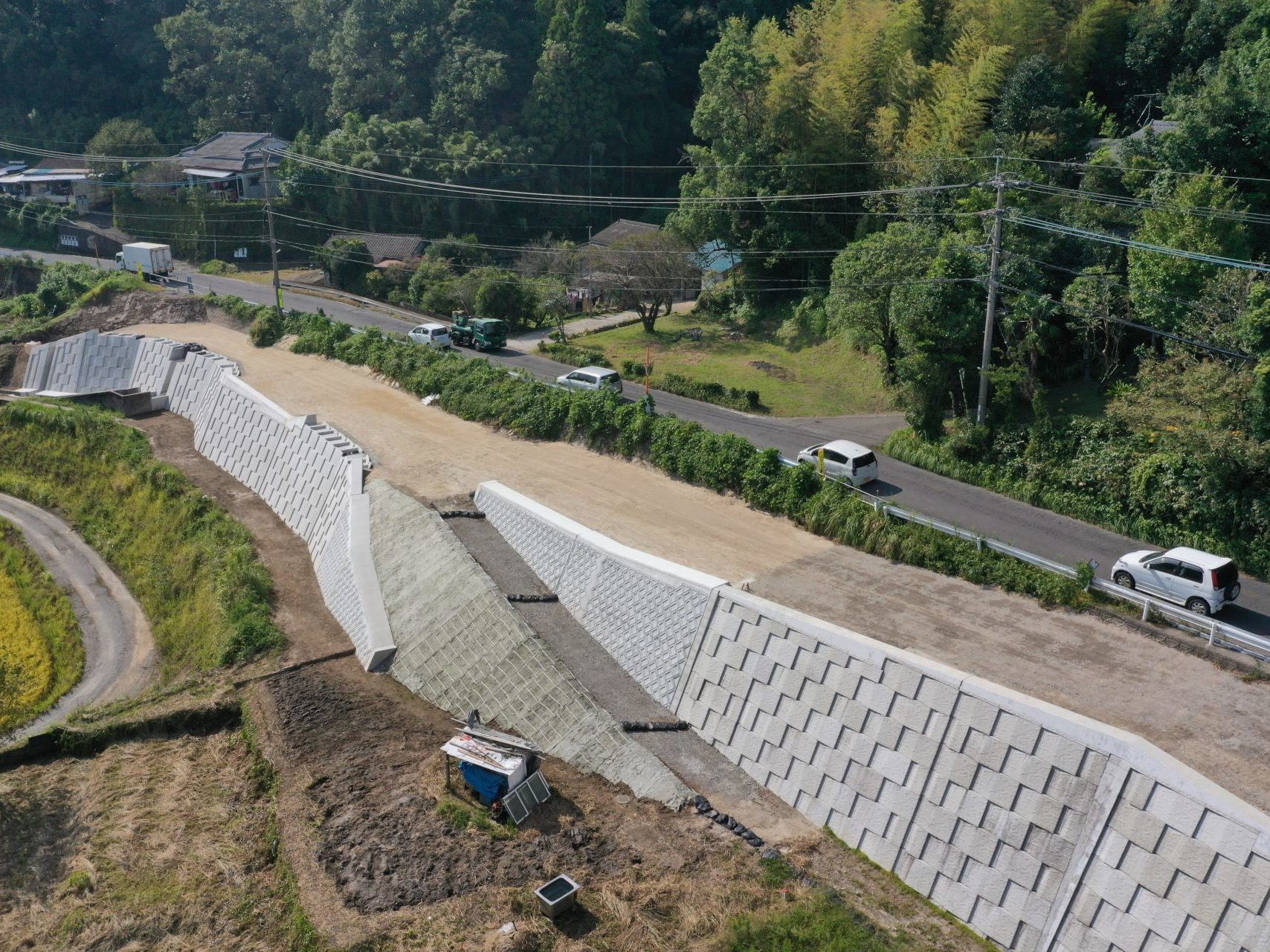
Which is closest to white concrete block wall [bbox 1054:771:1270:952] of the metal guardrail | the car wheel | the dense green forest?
the metal guardrail

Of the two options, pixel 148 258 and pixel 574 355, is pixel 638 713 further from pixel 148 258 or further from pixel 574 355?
pixel 148 258

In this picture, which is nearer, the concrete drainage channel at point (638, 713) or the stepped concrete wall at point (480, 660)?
the concrete drainage channel at point (638, 713)

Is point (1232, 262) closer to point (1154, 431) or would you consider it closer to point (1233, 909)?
point (1154, 431)

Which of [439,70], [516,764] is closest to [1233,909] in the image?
[516,764]

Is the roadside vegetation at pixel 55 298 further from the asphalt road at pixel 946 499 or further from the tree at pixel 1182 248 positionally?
the tree at pixel 1182 248

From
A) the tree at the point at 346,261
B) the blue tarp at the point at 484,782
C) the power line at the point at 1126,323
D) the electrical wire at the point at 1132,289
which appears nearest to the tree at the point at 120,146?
the tree at the point at 346,261
